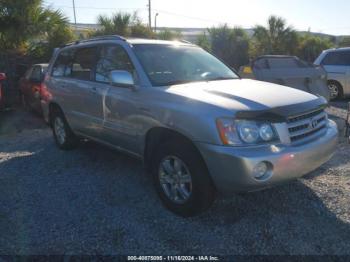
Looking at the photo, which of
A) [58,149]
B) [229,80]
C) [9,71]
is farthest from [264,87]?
[9,71]

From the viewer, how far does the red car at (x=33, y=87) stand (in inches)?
380

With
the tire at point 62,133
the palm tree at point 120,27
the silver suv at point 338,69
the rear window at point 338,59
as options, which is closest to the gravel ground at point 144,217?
the tire at point 62,133

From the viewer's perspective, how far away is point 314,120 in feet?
12.5

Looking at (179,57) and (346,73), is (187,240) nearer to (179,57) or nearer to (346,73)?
(179,57)

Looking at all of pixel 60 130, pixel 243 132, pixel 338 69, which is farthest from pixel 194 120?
pixel 338 69

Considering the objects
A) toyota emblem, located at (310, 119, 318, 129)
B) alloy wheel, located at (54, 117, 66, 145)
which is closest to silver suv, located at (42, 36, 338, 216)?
toyota emblem, located at (310, 119, 318, 129)

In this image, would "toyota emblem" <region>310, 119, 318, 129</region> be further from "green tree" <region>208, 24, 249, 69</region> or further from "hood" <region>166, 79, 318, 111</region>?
"green tree" <region>208, 24, 249, 69</region>

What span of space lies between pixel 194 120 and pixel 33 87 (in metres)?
7.57

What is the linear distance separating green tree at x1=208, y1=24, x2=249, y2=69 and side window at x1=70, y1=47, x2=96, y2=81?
47.0 ft

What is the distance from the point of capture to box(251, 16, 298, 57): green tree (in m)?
20.9

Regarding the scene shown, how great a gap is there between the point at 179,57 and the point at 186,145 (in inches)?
61.0

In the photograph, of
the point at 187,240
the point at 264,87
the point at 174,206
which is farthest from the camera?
the point at 264,87

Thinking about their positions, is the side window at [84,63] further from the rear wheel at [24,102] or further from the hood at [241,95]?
the rear wheel at [24,102]

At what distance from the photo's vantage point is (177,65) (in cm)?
459
